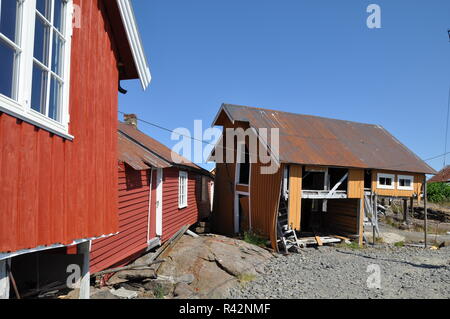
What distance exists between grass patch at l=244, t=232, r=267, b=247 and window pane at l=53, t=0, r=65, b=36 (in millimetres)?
Answer: 12348

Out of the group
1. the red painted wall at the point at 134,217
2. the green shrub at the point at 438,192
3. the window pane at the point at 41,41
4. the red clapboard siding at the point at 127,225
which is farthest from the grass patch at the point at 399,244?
the green shrub at the point at 438,192

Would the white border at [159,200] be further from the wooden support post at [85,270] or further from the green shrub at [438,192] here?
the green shrub at [438,192]

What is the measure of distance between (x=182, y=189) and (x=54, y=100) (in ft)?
35.1

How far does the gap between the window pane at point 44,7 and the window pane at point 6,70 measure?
2.44 ft

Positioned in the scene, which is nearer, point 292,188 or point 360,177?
point 292,188

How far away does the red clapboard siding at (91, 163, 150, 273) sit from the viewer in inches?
287

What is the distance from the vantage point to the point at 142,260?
9.76 meters

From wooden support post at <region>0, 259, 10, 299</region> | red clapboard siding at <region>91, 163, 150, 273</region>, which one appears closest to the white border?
red clapboard siding at <region>91, 163, 150, 273</region>

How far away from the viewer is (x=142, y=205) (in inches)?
377

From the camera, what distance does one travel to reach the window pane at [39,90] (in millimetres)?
3410

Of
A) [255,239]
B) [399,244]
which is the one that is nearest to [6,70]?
[255,239]
